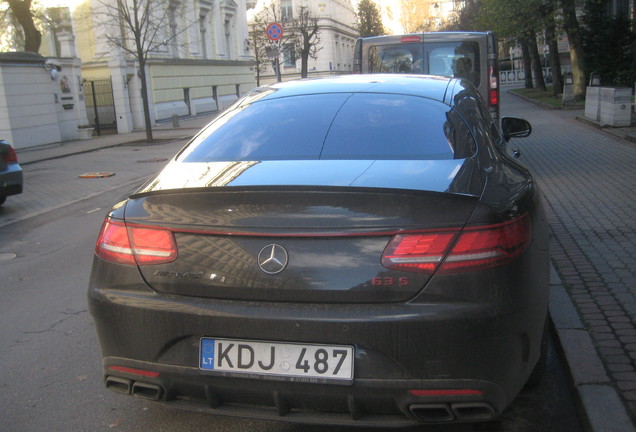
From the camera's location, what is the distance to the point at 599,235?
668cm

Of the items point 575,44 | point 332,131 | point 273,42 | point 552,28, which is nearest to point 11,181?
point 332,131

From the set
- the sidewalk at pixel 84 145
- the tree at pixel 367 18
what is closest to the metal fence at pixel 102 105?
the sidewalk at pixel 84 145

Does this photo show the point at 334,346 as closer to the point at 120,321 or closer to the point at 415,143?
the point at 120,321

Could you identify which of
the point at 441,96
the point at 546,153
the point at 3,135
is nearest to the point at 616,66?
the point at 546,153

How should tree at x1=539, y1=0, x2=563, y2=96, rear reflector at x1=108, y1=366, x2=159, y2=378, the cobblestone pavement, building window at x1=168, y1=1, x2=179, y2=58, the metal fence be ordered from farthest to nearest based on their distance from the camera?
building window at x1=168, y1=1, x2=179, y2=58, the metal fence, tree at x1=539, y1=0, x2=563, y2=96, the cobblestone pavement, rear reflector at x1=108, y1=366, x2=159, y2=378

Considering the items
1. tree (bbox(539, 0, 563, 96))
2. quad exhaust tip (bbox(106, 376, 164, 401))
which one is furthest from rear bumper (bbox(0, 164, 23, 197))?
tree (bbox(539, 0, 563, 96))

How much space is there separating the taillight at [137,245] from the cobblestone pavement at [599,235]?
2.29m

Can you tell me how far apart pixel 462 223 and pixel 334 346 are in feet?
2.26

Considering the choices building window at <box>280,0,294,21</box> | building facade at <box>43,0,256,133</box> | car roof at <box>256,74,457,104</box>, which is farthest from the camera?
building window at <box>280,0,294,21</box>

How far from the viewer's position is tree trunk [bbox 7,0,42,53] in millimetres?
27516

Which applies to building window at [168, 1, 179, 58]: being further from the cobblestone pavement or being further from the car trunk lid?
the car trunk lid

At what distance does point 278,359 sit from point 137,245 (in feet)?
2.64

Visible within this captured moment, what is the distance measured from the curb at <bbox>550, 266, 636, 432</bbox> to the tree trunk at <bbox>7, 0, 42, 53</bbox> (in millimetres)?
28403

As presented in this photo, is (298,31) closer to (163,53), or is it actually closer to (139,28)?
(163,53)
